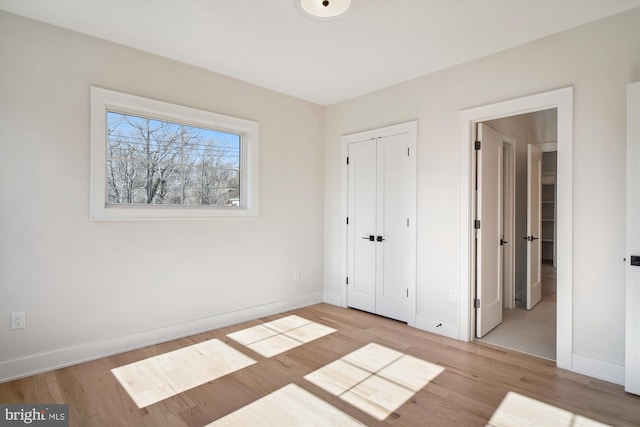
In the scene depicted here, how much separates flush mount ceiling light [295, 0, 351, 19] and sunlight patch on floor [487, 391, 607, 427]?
2.83 metres

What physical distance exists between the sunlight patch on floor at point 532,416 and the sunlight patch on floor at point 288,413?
877mm

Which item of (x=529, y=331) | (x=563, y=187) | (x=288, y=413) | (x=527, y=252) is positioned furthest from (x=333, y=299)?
(x=563, y=187)

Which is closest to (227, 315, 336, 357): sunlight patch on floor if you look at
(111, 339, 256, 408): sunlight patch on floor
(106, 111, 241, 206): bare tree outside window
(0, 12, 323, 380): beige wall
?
(111, 339, 256, 408): sunlight patch on floor

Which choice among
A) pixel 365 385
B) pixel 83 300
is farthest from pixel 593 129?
pixel 83 300

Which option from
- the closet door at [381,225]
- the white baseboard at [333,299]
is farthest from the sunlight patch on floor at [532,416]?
the white baseboard at [333,299]

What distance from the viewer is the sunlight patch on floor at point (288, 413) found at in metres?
1.97

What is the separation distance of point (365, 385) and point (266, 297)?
1882 mm

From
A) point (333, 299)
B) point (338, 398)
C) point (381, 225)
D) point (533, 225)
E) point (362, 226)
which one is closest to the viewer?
point (338, 398)

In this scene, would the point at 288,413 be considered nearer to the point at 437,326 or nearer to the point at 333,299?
the point at 437,326

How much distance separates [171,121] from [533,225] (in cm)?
453

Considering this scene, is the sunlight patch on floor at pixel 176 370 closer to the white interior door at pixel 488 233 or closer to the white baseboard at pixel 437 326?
the white baseboard at pixel 437 326

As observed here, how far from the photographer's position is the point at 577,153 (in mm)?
2594

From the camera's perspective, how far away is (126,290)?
9.70 feet

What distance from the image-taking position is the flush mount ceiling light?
2.29 m
